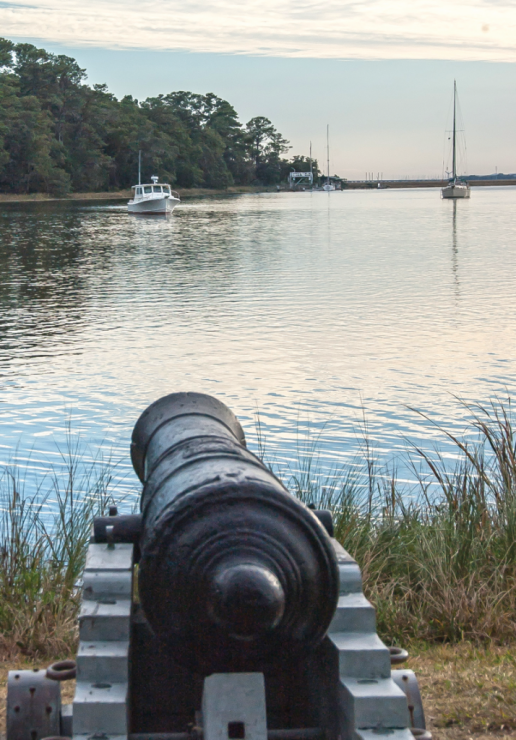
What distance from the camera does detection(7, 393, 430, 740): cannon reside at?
2199 millimetres

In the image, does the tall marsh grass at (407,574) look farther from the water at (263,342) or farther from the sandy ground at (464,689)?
the water at (263,342)

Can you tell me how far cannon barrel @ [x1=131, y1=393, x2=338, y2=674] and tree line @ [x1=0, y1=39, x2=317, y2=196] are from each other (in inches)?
3484

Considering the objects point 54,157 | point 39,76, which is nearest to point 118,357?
point 54,157

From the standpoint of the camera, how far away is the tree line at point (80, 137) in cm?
9149

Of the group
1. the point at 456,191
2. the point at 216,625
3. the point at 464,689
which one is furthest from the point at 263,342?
the point at 456,191

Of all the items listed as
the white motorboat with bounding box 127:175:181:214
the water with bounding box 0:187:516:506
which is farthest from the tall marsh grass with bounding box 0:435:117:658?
the white motorboat with bounding box 127:175:181:214

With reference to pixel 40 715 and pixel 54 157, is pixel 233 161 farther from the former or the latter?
pixel 40 715

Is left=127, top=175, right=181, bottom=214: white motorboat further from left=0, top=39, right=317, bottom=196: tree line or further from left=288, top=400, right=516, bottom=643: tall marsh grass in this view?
left=288, top=400, right=516, bottom=643: tall marsh grass

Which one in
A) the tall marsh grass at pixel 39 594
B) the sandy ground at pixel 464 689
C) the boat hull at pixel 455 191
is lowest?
the sandy ground at pixel 464 689

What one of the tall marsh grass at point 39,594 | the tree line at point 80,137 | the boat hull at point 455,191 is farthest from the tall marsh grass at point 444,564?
the boat hull at point 455,191

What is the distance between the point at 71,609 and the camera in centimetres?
415

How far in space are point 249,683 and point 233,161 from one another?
161m

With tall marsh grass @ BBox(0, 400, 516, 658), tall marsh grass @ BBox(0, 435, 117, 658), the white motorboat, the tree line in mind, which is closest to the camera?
tall marsh grass @ BBox(0, 435, 117, 658)

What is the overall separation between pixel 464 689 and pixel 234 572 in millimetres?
1757
